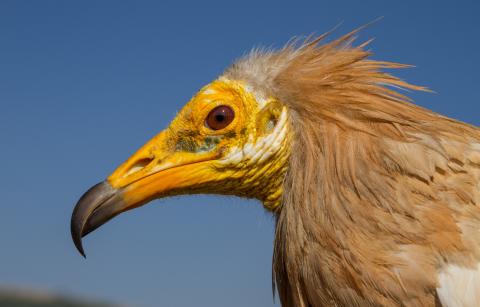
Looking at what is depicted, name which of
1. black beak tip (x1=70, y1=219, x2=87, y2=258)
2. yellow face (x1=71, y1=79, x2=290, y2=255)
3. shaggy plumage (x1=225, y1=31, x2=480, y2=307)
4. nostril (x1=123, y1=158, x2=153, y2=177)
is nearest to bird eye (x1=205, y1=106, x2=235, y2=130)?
yellow face (x1=71, y1=79, x2=290, y2=255)

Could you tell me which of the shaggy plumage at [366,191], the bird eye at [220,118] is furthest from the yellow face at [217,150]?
the shaggy plumage at [366,191]

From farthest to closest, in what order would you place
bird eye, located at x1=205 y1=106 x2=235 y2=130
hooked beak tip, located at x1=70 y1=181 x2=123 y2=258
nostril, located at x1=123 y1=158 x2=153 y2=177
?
bird eye, located at x1=205 y1=106 x2=235 y2=130, nostril, located at x1=123 y1=158 x2=153 y2=177, hooked beak tip, located at x1=70 y1=181 x2=123 y2=258

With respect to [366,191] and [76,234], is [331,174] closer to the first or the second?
[366,191]

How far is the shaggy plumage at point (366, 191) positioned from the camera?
429cm

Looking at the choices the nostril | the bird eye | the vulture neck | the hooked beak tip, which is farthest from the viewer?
the bird eye

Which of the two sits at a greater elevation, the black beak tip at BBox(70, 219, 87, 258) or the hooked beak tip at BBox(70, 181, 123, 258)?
the hooked beak tip at BBox(70, 181, 123, 258)

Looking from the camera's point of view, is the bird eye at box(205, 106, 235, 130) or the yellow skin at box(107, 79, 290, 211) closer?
the yellow skin at box(107, 79, 290, 211)

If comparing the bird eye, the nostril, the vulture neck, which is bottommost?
the vulture neck

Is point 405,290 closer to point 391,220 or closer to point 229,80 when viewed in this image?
point 391,220

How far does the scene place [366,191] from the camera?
454cm

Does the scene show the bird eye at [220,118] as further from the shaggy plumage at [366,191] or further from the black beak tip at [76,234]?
the black beak tip at [76,234]

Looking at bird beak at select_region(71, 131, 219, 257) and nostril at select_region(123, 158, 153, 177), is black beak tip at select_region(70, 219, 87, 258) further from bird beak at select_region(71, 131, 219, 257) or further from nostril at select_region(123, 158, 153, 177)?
nostril at select_region(123, 158, 153, 177)

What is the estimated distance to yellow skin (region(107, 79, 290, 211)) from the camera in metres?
5.25

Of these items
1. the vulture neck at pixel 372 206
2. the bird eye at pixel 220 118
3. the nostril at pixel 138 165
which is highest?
the bird eye at pixel 220 118
